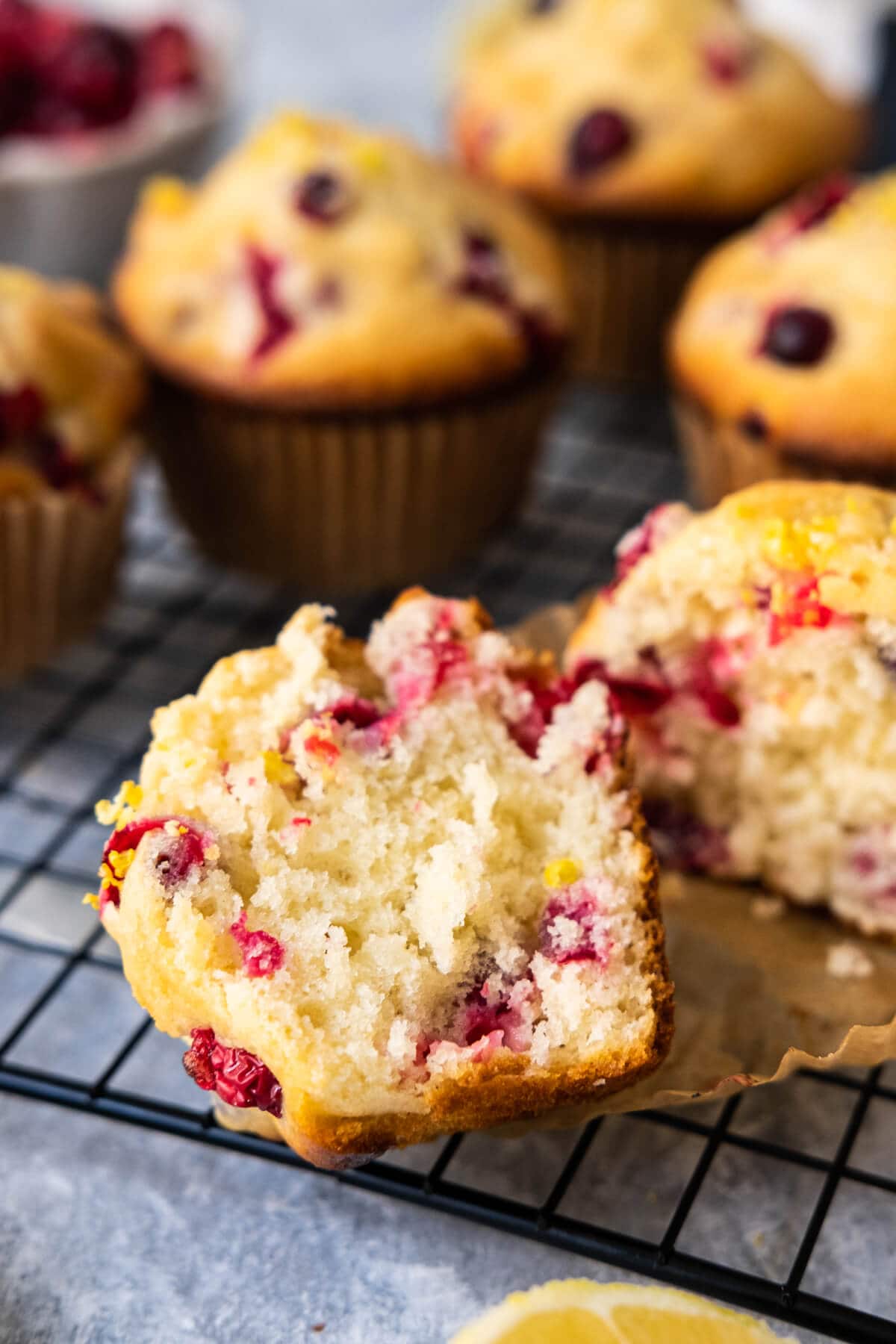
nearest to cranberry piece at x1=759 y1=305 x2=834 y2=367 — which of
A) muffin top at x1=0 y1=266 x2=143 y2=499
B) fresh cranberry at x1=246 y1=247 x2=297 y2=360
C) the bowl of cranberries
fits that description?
fresh cranberry at x1=246 y1=247 x2=297 y2=360

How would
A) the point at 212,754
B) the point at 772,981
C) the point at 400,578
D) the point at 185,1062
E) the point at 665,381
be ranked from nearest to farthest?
1. the point at 185,1062
2. the point at 212,754
3. the point at 772,981
4. the point at 400,578
5. the point at 665,381

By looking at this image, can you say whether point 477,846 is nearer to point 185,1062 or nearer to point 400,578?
point 185,1062

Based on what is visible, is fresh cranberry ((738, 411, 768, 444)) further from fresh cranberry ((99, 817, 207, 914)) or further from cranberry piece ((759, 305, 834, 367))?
fresh cranberry ((99, 817, 207, 914))

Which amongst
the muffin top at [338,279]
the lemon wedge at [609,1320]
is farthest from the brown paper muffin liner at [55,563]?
the lemon wedge at [609,1320]

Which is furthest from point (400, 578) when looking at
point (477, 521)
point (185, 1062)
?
point (185, 1062)

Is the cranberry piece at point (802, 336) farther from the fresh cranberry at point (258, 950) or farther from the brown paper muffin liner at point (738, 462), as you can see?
the fresh cranberry at point (258, 950)

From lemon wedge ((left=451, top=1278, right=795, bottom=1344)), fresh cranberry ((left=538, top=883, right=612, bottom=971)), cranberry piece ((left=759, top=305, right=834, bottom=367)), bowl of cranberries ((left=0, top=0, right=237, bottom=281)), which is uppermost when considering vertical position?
cranberry piece ((left=759, top=305, right=834, bottom=367))
